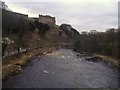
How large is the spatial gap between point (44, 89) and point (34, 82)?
3745 mm

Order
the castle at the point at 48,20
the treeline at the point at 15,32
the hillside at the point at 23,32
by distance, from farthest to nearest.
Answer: the castle at the point at 48,20
the hillside at the point at 23,32
the treeline at the point at 15,32

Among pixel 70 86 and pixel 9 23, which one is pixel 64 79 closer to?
pixel 70 86

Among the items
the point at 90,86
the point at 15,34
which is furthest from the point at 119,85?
the point at 15,34

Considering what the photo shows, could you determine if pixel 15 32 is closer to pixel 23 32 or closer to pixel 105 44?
pixel 23 32

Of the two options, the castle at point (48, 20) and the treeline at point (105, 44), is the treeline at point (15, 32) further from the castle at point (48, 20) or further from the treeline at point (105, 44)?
the castle at point (48, 20)


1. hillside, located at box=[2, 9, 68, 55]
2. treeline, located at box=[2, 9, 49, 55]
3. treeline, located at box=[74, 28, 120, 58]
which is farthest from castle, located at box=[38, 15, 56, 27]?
treeline, located at box=[74, 28, 120, 58]

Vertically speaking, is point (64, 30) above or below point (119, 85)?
above

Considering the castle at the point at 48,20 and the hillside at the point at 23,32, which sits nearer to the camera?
the hillside at the point at 23,32

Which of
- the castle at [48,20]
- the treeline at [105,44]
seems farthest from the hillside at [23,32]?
the treeline at [105,44]

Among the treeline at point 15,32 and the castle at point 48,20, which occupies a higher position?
the castle at point 48,20

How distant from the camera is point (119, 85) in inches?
1064

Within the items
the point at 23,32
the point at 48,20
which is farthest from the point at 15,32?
the point at 48,20

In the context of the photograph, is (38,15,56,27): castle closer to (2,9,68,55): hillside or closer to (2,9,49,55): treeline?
(2,9,68,55): hillside

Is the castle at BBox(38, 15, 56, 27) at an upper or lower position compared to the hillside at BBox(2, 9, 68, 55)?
upper
